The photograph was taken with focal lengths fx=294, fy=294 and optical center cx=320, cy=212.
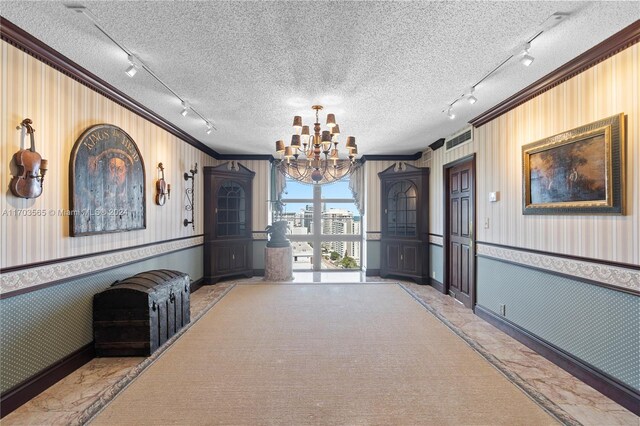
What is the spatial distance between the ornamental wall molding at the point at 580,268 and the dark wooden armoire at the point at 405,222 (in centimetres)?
233

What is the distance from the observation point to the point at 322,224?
23.4 ft

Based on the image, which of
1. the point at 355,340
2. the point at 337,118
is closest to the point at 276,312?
the point at 355,340

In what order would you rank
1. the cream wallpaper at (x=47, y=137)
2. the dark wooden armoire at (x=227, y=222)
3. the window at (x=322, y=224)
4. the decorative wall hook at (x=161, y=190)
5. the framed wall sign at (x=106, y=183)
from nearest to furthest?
1. the cream wallpaper at (x=47, y=137)
2. the framed wall sign at (x=106, y=183)
3. the decorative wall hook at (x=161, y=190)
4. the dark wooden armoire at (x=227, y=222)
5. the window at (x=322, y=224)

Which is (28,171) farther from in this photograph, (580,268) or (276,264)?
(580,268)

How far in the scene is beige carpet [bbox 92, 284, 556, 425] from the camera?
1999mm

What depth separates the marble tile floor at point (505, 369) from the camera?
6.60 feet

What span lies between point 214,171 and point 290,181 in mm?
1846

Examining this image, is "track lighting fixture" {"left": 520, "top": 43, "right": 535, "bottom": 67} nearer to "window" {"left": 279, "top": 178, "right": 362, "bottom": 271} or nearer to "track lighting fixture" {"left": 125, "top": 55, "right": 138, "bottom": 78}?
"track lighting fixture" {"left": 125, "top": 55, "right": 138, "bottom": 78}

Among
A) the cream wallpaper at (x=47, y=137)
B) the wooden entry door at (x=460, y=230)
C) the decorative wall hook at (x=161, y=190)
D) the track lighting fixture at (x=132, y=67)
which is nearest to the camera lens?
the cream wallpaper at (x=47, y=137)

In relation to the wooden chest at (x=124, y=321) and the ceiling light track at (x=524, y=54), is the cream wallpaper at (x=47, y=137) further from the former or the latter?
the ceiling light track at (x=524, y=54)

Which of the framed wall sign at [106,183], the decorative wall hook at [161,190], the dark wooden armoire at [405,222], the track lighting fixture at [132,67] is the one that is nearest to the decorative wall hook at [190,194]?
the decorative wall hook at [161,190]

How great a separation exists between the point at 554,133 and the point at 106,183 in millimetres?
4497

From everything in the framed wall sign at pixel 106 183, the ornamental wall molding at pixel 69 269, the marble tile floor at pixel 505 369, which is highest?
the framed wall sign at pixel 106 183

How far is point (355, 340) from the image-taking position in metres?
3.14
